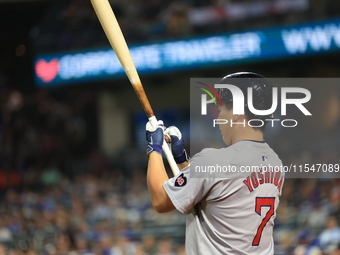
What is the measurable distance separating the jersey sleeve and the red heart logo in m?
7.62

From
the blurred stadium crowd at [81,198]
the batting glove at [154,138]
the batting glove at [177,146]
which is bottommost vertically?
the blurred stadium crowd at [81,198]

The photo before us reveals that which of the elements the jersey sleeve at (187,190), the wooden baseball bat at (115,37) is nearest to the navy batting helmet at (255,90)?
the jersey sleeve at (187,190)

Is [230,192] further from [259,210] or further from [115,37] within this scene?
[115,37]

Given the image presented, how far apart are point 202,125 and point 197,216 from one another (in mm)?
7610

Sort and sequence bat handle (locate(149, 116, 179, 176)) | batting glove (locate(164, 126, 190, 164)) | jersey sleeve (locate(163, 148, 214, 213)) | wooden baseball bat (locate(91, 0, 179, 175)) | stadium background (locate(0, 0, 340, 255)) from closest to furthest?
jersey sleeve (locate(163, 148, 214, 213))
bat handle (locate(149, 116, 179, 176))
batting glove (locate(164, 126, 190, 164))
wooden baseball bat (locate(91, 0, 179, 175))
stadium background (locate(0, 0, 340, 255))

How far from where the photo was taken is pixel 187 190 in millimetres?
1811

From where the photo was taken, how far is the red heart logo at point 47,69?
9109 millimetres

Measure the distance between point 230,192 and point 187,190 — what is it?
6.2 inches

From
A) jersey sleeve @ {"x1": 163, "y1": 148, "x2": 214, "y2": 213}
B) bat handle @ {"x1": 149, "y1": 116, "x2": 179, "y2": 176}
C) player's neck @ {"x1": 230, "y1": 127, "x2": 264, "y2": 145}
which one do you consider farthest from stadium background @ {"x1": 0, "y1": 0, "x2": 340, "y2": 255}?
jersey sleeve @ {"x1": 163, "y1": 148, "x2": 214, "y2": 213}

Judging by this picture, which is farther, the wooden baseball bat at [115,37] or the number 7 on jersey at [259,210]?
the wooden baseball bat at [115,37]

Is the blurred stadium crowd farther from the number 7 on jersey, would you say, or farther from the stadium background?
the number 7 on jersey

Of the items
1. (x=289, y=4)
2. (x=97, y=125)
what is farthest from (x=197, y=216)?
(x=97, y=125)

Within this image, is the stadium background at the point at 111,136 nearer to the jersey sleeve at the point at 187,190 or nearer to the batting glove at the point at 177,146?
the batting glove at the point at 177,146

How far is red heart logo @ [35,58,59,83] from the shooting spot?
29.9 feet
